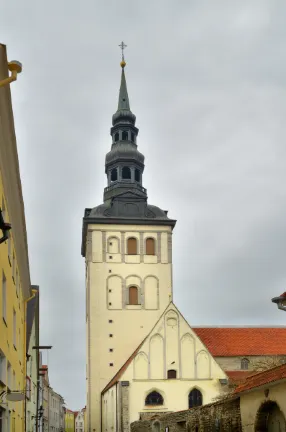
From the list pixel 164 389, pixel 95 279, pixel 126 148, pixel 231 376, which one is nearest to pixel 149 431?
pixel 164 389

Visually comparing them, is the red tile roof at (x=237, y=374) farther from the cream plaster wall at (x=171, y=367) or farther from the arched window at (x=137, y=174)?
the arched window at (x=137, y=174)

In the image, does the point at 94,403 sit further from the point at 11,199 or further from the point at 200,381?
the point at 11,199

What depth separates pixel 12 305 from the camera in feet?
54.5

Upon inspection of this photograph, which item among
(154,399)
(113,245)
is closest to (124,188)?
(113,245)

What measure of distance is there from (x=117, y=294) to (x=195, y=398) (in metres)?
12.1

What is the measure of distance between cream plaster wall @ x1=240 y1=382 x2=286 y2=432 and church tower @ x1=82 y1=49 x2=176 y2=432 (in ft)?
113

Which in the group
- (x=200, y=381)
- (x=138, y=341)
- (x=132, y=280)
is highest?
(x=132, y=280)

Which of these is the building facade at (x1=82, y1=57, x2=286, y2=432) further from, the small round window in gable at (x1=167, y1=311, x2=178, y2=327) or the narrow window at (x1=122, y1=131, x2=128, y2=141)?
the narrow window at (x1=122, y1=131, x2=128, y2=141)

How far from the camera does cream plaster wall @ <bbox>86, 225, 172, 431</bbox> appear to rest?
50.4 m

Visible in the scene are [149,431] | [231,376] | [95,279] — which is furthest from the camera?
[95,279]

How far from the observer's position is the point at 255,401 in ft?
52.5

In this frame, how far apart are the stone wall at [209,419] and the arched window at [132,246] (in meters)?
26.7

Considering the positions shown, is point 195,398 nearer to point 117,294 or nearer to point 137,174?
point 117,294

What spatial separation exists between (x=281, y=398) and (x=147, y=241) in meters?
39.1
